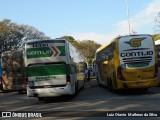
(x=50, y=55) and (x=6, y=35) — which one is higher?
(x=6, y=35)

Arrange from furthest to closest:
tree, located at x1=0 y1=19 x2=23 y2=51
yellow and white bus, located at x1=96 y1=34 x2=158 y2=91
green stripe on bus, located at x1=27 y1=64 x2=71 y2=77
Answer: tree, located at x1=0 y1=19 x2=23 y2=51
yellow and white bus, located at x1=96 y1=34 x2=158 y2=91
green stripe on bus, located at x1=27 y1=64 x2=71 y2=77

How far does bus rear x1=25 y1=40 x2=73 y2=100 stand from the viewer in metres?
18.7

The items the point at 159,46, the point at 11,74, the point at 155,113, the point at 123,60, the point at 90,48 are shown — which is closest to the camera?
the point at 155,113

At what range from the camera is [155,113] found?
830cm

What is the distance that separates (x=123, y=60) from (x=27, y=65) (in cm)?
520

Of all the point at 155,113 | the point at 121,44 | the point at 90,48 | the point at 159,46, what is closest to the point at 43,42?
the point at 121,44

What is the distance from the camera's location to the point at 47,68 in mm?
18828

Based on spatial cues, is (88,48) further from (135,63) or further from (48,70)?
(48,70)

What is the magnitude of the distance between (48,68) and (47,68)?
2.0 inches

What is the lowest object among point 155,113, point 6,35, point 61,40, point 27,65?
point 155,113

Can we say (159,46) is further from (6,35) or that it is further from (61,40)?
(6,35)

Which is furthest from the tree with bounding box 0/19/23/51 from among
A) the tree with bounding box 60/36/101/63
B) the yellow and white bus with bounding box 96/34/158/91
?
the yellow and white bus with bounding box 96/34/158/91

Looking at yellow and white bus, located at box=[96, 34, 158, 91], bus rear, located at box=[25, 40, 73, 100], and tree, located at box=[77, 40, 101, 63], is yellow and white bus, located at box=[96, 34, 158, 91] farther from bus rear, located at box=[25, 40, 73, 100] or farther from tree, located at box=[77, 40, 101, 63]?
tree, located at box=[77, 40, 101, 63]

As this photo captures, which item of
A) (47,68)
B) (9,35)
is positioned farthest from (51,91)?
(9,35)
